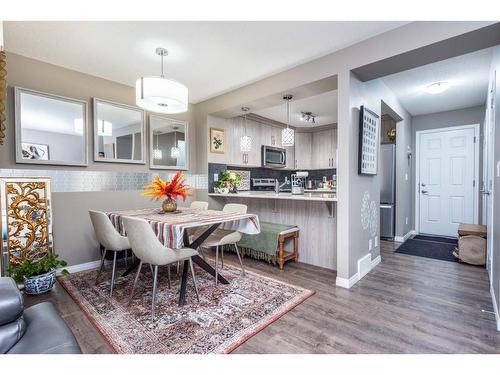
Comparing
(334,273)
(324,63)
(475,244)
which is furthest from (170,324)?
(475,244)

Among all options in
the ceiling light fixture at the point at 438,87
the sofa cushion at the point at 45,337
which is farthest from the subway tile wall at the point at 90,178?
the ceiling light fixture at the point at 438,87

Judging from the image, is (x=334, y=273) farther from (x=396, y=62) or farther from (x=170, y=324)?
(x=396, y=62)

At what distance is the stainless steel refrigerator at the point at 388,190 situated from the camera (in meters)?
4.52

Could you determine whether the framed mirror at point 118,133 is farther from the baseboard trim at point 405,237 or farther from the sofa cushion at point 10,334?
the baseboard trim at point 405,237

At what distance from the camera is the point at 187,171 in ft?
13.4

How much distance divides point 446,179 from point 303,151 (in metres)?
2.83

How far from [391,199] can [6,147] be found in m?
5.37

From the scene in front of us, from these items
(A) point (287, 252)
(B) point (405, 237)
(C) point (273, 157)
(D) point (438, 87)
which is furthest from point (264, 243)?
(D) point (438, 87)

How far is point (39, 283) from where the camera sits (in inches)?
92.3

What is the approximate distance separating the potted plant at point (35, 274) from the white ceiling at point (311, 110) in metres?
3.43

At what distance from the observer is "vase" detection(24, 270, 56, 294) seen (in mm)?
2311

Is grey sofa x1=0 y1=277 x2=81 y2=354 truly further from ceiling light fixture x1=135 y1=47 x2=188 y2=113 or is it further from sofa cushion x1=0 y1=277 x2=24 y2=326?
ceiling light fixture x1=135 y1=47 x2=188 y2=113

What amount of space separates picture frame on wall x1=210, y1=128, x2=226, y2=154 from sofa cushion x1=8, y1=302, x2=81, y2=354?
3157mm

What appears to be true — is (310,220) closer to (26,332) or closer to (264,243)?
(264,243)
